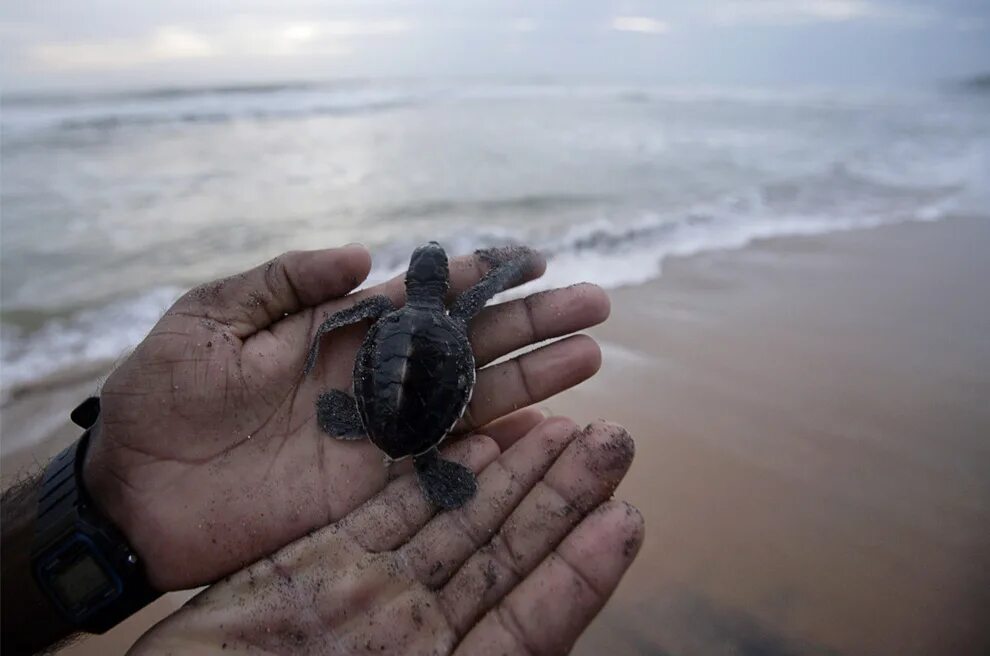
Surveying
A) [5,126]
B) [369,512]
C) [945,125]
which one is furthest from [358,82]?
[369,512]

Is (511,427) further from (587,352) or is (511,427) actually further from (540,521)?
(540,521)

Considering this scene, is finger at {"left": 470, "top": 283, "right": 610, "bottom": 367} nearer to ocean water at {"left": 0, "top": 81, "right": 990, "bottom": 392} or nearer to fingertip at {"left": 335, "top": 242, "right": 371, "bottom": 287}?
fingertip at {"left": 335, "top": 242, "right": 371, "bottom": 287}

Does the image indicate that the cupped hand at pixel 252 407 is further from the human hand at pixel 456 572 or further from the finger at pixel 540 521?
the finger at pixel 540 521


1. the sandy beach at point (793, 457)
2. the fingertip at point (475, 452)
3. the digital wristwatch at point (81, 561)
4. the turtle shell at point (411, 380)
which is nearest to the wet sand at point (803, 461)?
the sandy beach at point (793, 457)

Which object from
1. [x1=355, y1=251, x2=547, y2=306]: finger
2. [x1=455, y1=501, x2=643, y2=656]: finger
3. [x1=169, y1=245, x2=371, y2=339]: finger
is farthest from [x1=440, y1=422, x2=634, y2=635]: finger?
[x1=169, y1=245, x2=371, y2=339]: finger

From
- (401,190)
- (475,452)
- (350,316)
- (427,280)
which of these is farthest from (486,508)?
(401,190)

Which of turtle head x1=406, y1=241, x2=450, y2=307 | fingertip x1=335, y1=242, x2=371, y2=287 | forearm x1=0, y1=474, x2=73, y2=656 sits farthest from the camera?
turtle head x1=406, y1=241, x2=450, y2=307
